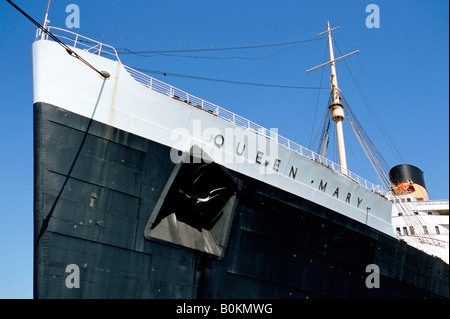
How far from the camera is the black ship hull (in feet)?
30.1

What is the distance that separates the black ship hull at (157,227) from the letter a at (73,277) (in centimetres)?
2

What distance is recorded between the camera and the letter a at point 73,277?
29.2 ft

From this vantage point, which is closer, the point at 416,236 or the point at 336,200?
the point at 336,200

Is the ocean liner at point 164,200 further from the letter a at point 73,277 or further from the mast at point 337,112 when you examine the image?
the mast at point 337,112

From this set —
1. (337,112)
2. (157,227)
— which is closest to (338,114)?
(337,112)

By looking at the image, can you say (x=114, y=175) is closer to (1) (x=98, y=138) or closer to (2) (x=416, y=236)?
(1) (x=98, y=138)

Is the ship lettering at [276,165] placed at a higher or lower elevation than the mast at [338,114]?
lower

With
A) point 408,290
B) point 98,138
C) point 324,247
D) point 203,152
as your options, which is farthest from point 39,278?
point 408,290

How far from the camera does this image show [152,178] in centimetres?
1059

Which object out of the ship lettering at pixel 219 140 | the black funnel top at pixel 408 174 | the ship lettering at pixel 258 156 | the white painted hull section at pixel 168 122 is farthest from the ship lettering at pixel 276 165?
the black funnel top at pixel 408 174

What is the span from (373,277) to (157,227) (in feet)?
30.3

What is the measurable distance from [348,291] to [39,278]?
9988 mm
